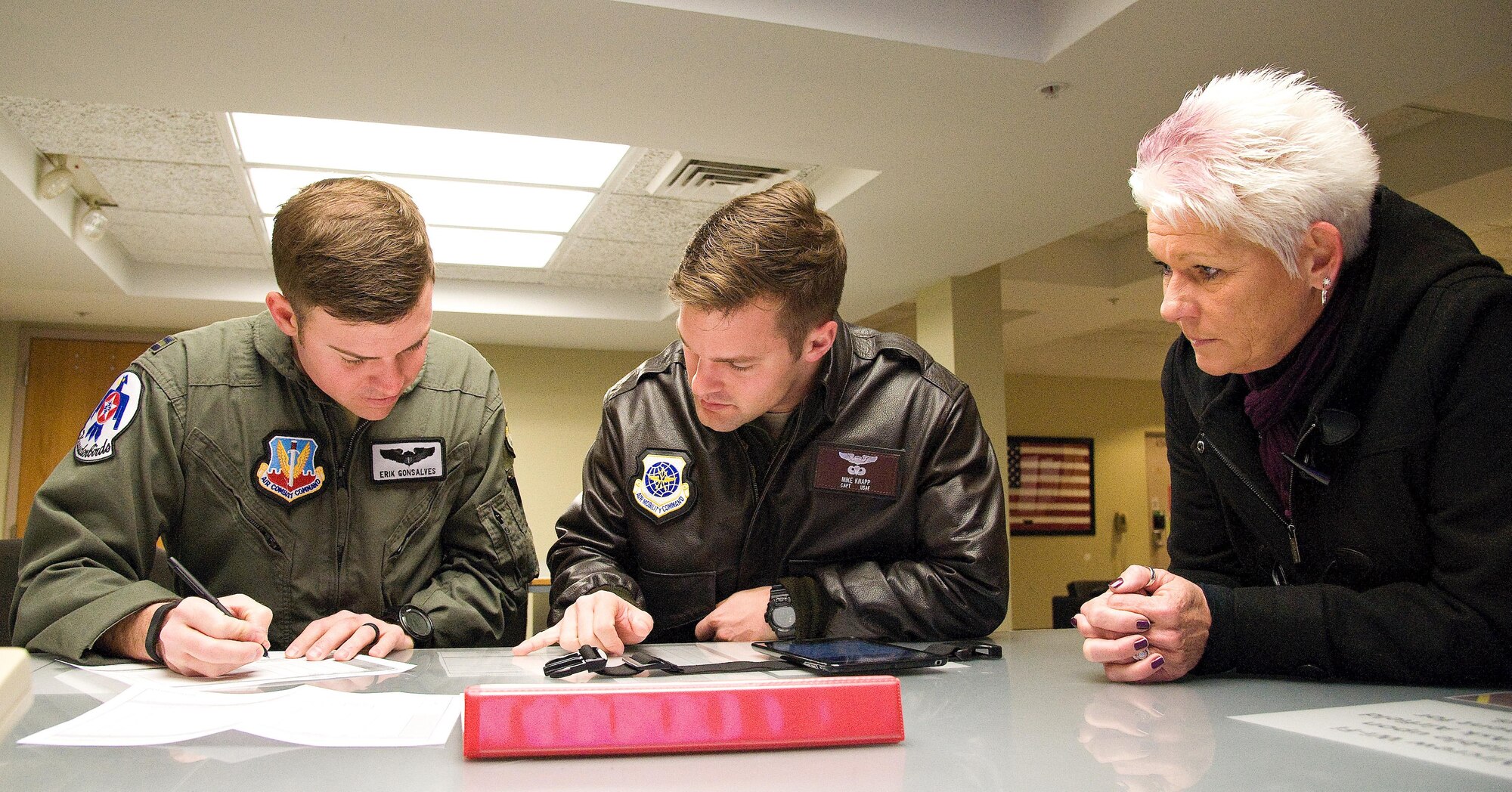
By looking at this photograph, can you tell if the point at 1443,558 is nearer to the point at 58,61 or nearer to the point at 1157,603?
the point at 1157,603

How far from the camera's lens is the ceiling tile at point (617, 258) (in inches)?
241

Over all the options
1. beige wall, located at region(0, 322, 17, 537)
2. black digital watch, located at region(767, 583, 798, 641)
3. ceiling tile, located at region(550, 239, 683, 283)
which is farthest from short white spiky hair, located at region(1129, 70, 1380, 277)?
beige wall, located at region(0, 322, 17, 537)

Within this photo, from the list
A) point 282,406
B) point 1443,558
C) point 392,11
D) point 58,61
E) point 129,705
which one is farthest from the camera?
point 58,61

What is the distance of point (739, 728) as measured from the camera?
0.77 meters

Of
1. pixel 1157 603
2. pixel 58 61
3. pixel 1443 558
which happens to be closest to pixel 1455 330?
pixel 1443 558

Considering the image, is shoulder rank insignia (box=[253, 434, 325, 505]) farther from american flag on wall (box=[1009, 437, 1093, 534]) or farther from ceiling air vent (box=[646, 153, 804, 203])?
american flag on wall (box=[1009, 437, 1093, 534])

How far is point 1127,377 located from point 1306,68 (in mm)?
7835

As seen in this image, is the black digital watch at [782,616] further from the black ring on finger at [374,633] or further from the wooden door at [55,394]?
the wooden door at [55,394]

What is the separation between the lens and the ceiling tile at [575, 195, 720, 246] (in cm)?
519

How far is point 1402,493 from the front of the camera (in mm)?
1201

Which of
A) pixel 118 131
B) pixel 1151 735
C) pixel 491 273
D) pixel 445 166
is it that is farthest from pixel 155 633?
pixel 491 273

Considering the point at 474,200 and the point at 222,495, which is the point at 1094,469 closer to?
the point at 474,200

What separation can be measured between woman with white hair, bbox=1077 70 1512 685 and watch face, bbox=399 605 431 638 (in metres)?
1.03

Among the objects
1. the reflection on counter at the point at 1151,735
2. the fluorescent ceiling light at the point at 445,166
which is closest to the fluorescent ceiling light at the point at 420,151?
the fluorescent ceiling light at the point at 445,166
